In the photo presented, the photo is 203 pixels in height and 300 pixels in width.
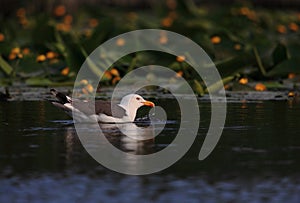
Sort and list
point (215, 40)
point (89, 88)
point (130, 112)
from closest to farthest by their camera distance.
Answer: point (130, 112)
point (89, 88)
point (215, 40)

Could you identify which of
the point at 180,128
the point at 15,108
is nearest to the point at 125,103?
the point at 180,128

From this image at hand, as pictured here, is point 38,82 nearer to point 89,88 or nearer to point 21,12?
point 89,88

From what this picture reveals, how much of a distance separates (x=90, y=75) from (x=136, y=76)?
0.93m

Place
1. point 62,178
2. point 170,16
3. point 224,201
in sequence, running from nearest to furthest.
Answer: point 224,201 → point 62,178 → point 170,16

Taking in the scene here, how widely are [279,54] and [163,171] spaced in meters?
8.90

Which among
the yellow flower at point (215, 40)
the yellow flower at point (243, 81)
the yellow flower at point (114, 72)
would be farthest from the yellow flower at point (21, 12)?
the yellow flower at point (243, 81)

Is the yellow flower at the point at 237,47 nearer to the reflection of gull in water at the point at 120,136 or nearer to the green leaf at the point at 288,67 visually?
the green leaf at the point at 288,67

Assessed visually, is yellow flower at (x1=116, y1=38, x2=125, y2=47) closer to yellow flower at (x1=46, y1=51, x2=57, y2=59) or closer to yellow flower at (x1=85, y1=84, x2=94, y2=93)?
yellow flower at (x1=46, y1=51, x2=57, y2=59)

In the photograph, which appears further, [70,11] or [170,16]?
[70,11]

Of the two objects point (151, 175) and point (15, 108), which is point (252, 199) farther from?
point (15, 108)

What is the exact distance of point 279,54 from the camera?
58.6 ft

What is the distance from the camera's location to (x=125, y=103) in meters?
12.8

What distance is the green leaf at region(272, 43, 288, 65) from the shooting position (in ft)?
58.1

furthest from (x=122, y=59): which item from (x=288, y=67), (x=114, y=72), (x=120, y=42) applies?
(x=288, y=67)
